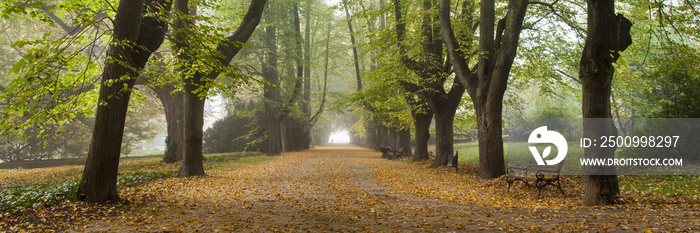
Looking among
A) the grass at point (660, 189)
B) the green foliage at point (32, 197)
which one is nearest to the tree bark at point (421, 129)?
the grass at point (660, 189)

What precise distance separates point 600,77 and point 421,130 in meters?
11.0

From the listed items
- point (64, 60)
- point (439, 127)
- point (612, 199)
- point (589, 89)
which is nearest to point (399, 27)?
point (439, 127)

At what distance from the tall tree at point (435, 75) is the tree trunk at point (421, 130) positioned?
7.51 ft

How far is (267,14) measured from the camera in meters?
21.8

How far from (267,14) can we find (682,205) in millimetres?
20403

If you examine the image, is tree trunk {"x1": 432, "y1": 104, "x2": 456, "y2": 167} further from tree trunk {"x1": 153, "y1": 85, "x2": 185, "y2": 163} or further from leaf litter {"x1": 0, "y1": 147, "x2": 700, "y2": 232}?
tree trunk {"x1": 153, "y1": 85, "x2": 185, "y2": 163}

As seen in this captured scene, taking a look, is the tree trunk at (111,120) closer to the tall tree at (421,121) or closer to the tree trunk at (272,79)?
the tall tree at (421,121)

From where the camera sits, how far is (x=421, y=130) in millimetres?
16953

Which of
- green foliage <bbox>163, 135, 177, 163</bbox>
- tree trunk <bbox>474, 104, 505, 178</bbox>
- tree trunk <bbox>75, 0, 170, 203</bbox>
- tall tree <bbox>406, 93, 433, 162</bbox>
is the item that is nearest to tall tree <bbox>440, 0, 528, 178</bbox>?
tree trunk <bbox>474, 104, 505, 178</bbox>

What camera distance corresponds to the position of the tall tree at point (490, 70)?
354 inches

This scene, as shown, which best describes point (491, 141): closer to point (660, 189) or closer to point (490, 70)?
point (490, 70)

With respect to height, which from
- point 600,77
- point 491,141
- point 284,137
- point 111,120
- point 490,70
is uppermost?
point 490,70

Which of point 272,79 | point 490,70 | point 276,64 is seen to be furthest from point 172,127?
point 490,70

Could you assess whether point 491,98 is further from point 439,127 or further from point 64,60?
point 64,60
